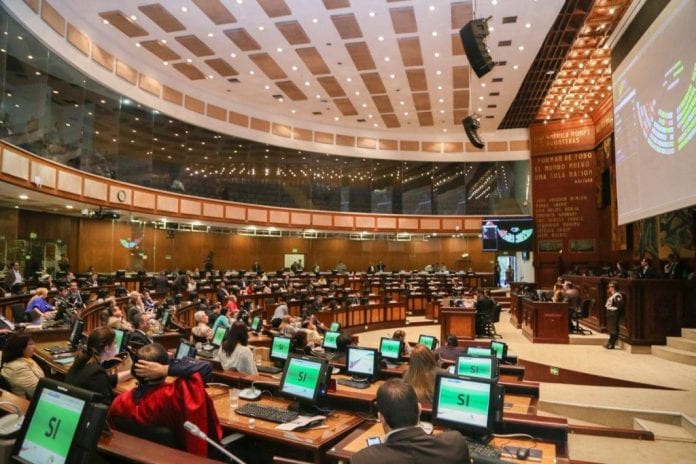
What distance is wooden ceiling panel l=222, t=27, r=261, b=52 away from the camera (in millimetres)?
13930

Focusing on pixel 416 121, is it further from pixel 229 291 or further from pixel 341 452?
pixel 341 452

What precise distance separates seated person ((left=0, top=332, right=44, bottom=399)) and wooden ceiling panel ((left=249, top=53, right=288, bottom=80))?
13.4m

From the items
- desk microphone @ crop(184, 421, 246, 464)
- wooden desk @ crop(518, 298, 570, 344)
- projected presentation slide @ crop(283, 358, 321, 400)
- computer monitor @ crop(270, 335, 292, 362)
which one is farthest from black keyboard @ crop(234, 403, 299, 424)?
wooden desk @ crop(518, 298, 570, 344)

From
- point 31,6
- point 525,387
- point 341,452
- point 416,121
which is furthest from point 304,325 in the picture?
point 416,121

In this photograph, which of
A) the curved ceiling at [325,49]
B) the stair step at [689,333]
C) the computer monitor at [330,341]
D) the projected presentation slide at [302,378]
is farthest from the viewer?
the curved ceiling at [325,49]

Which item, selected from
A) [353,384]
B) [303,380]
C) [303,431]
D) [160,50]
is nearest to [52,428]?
[303,431]

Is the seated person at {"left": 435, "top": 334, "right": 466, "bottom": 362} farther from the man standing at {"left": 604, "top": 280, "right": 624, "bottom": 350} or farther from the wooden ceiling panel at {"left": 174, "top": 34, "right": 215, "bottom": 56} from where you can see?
the wooden ceiling panel at {"left": 174, "top": 34, "right": 215, "bottom": 56}

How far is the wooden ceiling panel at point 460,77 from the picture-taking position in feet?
53.6

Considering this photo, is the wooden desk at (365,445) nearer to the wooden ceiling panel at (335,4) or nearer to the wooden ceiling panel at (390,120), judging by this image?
the wooden ceiling panel at (335,4)

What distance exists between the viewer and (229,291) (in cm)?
1551

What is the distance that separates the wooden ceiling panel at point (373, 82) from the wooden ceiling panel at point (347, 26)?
286 cm

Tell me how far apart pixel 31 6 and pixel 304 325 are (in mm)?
9701

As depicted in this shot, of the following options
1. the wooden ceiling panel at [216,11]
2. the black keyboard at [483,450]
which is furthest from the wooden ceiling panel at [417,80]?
the black keyboard at [483,450]

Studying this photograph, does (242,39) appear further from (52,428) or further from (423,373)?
(52,428)
